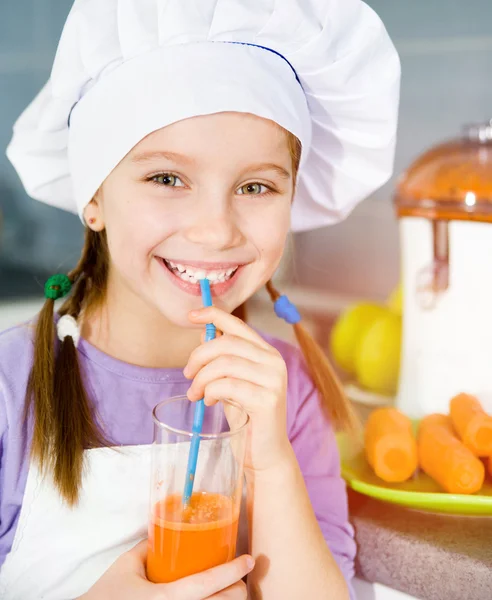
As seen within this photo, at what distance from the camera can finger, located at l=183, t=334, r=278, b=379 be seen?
27.9 inches

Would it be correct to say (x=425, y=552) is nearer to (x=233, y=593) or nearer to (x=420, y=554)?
(x=420, y=554)

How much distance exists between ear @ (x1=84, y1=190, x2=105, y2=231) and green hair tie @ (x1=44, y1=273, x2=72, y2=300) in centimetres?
7

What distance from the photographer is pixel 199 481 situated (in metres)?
0.65

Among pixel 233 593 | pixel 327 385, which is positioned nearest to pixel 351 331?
pixel 327 385

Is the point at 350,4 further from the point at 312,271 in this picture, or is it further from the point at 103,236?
the point at 312,271

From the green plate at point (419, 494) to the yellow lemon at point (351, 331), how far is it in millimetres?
351

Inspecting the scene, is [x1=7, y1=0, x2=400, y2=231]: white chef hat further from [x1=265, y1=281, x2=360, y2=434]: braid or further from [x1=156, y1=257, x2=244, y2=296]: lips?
[x1=265, y1=281, x2=360, y2=434]: braid

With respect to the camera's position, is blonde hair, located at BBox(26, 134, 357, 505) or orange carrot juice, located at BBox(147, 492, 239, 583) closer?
orange carrot juice, located at BBox(147, 492, 239, 583)

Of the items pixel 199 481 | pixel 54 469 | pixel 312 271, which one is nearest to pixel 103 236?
pixel 54 469

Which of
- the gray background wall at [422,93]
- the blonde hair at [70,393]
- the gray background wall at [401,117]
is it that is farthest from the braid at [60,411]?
the gray background wall at [422,93]

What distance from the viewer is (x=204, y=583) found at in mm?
662

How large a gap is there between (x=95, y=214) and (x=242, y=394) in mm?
279

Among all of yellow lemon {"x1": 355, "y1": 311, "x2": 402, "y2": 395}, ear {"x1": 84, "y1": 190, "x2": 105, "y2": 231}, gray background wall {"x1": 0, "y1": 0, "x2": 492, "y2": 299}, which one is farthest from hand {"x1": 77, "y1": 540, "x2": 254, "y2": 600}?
gray background wall {"x1": 0, "y1": 0, "x2": 492, "y2": 299}

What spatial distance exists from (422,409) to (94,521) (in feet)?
1.53
